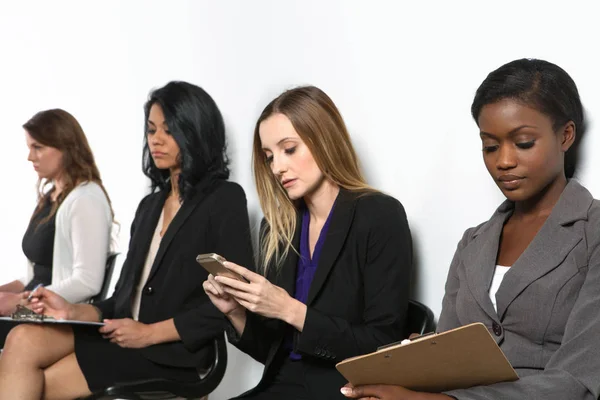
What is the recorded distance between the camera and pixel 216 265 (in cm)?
238

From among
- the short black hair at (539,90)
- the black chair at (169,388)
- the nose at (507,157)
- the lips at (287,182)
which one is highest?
the short black hair at (539,90)

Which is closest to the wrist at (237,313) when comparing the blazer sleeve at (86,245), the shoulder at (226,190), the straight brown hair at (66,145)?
the shoulder at (226,190)

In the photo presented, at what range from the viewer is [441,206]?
283 centimetres

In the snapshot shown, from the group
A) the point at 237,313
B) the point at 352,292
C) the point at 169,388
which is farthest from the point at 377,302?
the point at 169,388

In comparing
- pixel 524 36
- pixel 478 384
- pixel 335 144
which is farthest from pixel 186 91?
pixel 478 384

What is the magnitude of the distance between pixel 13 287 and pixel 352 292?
2259 millimetres

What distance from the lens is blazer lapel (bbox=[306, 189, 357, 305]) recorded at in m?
2.62

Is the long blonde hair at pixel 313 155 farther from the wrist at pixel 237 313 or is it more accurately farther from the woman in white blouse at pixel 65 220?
the woman in white blouse at pixel 65 220

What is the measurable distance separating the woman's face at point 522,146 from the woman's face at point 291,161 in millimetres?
779

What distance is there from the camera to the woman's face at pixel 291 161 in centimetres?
271

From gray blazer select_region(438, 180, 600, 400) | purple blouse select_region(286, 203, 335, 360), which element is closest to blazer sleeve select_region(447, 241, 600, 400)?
gray blazer select_region(438, 180, 600, 400)

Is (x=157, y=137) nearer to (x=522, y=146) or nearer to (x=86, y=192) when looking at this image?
(x=86, y=192)

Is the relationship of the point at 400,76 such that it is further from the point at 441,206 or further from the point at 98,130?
the point at 98,130

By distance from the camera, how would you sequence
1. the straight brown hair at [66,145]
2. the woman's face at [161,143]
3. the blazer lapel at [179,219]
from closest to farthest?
the blazer lapel at [179,219] → the woman's face at [161,143] → the straight brown hair at [66,145]
